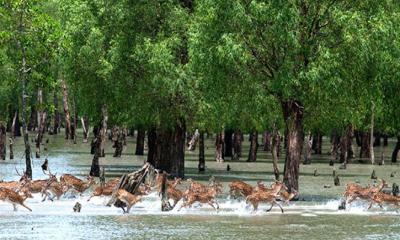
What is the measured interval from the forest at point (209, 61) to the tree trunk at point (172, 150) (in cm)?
6

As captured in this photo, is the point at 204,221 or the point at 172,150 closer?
the point at 204,221

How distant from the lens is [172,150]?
158 ft

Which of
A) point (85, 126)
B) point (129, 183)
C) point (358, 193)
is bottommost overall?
point (358, 193)

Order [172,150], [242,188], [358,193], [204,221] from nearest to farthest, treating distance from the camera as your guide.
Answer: [204,221]
[358,193]
[242,188]
[172,150]

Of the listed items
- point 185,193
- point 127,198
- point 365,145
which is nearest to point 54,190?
point 127,198

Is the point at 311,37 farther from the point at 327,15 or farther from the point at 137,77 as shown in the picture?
the point at 137,77

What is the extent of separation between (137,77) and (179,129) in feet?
A: 10.7

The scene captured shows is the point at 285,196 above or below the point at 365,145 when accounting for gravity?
below

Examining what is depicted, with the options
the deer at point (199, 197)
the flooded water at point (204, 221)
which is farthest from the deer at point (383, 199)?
the deer at point (199, 197)

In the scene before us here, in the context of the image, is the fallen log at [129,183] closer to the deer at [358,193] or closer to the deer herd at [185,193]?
the deer herd at [185,193]

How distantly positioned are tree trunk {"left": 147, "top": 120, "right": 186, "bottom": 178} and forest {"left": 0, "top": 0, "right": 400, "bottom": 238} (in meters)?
0.06

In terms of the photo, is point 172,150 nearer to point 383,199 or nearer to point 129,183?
point 129,183

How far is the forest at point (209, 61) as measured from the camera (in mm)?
35500

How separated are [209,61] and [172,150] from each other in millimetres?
11953
